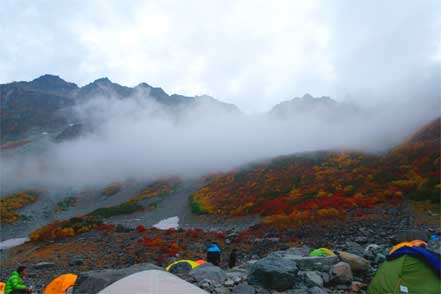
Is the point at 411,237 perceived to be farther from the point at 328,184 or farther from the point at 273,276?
the point at 328,184

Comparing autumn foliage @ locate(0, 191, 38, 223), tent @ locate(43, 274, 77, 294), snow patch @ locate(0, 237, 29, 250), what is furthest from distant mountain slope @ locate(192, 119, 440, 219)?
autumn foliage @ locate(0, 191, 38, 223)

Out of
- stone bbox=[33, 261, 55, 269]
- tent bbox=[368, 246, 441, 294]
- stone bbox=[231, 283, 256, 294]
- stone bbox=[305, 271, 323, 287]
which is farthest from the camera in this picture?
stone bbox=[33, 261, 55, 269]

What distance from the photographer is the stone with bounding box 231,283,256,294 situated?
8359mm

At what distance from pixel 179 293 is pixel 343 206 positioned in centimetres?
2699

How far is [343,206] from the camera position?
96.8 ft

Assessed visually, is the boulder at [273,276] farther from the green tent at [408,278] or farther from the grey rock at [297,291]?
the green tent at [408,278]

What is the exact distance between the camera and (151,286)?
18.1 ft

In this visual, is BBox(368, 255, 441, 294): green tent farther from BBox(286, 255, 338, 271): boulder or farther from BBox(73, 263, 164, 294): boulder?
BBox(73, 263, 164, 294): boulder

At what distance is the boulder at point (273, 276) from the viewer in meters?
8.80

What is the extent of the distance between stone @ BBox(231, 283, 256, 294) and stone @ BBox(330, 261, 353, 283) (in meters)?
2.65

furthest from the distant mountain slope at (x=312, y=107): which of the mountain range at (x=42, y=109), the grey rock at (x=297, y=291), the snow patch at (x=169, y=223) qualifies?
the grey rock at (x=297, y=291)

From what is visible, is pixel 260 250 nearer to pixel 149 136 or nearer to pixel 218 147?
pixel 218 147

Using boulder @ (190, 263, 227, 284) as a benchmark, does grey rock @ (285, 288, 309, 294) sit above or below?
below

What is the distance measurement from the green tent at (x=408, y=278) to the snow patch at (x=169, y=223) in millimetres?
33166
